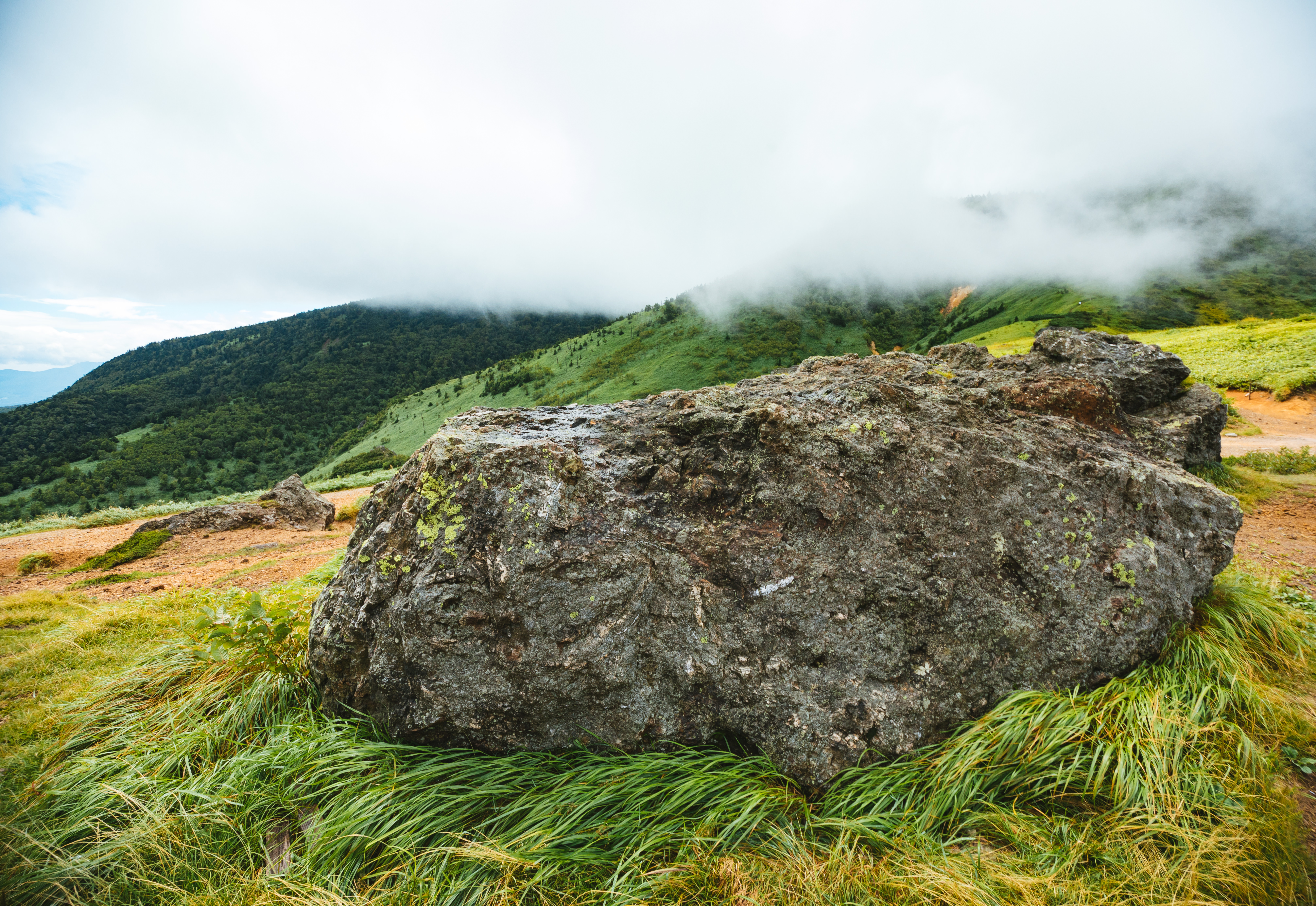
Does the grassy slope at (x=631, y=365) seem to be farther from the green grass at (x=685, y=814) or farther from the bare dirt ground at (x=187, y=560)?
the green grass at (x=685, y=814)

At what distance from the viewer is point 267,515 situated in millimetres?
17094

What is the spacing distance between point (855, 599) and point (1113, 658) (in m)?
2.51

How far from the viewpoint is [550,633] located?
3.97m

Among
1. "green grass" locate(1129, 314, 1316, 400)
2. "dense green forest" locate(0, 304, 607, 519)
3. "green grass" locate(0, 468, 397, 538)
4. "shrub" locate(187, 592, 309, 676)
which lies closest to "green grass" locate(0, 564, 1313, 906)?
"shrub" locate(187, 592, 309, 676)

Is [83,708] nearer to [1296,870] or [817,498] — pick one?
[817,498]

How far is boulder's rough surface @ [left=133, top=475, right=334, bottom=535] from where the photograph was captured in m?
15.6

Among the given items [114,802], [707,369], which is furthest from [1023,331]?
[114,802]

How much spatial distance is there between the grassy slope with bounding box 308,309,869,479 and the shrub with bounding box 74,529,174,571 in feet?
235

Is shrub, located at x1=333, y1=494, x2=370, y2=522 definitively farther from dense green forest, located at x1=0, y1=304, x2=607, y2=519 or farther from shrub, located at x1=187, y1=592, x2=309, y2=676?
dense green forest, located at x1=0, y1=304, x2=607, y2=519

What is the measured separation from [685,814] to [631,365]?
106570 mm

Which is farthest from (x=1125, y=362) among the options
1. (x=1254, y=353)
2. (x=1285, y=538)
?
(x=1254, y=353)

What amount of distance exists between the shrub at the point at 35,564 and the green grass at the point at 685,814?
14291 mm

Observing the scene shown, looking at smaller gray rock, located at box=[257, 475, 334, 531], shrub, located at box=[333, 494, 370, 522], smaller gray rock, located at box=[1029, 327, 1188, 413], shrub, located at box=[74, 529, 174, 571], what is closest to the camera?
smaller gray rock, located at box=[1029, 327, 1188, 413]

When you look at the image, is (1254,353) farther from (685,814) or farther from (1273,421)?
(685,814)
